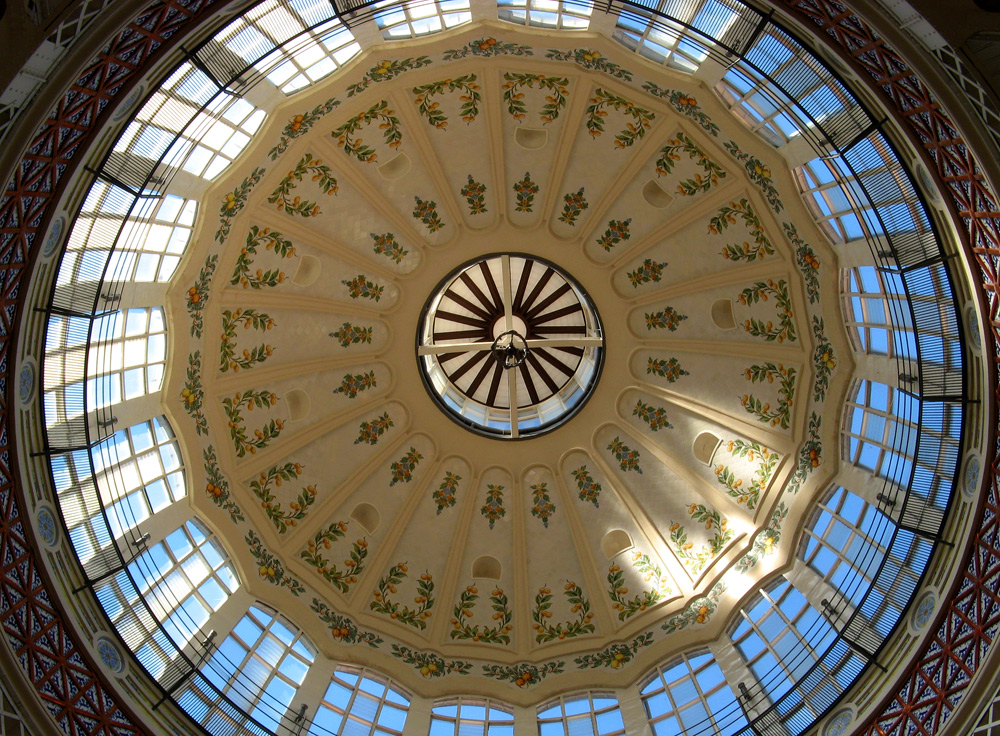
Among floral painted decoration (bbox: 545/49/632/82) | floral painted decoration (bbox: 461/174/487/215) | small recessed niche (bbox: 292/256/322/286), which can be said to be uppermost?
floral painted decoration (bbox: 461/174/487/215)

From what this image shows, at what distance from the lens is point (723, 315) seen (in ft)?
71.8

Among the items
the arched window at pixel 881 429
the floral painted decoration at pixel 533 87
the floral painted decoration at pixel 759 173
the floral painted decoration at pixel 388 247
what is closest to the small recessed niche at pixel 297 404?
the floral painted decoration at pixel 388 247

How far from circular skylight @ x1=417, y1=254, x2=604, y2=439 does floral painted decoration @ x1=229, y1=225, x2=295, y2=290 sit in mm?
4006

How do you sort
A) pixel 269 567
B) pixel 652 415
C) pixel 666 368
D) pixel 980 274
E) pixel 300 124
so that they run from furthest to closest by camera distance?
1. pixel 652 415
2. pixel 666 368
3. pixel 269 567
4. pixel 300 124
5. pixel 980 274

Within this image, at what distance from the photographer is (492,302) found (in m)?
24.2

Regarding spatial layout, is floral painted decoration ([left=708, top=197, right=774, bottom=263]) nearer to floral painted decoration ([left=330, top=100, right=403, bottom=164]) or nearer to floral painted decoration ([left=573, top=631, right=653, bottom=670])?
floral painted decoration ([left=330, top=100, right=403, bottom=164])

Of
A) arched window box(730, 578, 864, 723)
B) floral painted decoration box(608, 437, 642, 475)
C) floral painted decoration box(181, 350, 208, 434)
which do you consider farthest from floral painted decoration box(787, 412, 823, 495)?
floral painted decoration box(181, 350, 208, 434)

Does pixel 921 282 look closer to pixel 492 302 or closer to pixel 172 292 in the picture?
pixel 492 302

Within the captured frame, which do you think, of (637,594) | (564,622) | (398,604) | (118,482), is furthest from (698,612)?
(118,482)

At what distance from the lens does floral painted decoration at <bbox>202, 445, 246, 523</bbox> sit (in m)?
19.9

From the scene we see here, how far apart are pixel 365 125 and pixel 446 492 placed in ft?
31.6

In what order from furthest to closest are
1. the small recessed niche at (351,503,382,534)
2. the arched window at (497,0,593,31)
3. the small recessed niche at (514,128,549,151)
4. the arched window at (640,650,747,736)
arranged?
the small recessed niche at (351,503,382,534)
the small recessed niche at (514,128,549,151)
the arched window at (640,650,747,736)
the arched window at (497,0,593,31)

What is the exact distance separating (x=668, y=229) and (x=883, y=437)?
730 centimetres

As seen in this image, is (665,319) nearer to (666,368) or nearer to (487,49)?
(666,368)
